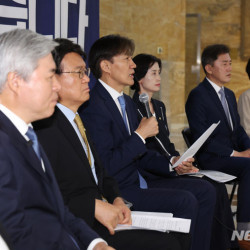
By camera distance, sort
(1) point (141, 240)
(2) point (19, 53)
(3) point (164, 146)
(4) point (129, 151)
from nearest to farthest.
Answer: (2) point (19, 53), (1) point (141, 240), (4) point (129, 151), (3) point (164, 146)

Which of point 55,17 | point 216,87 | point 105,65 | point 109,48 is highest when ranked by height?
point 55,17

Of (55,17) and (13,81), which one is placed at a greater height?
(55,17)

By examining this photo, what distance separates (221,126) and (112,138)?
1.64 m

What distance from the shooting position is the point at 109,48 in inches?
122

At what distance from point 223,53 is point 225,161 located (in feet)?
3.85

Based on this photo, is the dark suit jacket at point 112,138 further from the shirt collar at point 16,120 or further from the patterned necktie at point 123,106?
the shirt collar at point 16,120

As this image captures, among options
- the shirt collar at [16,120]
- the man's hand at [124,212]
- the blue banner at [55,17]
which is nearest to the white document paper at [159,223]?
the man's hand at [124,212]

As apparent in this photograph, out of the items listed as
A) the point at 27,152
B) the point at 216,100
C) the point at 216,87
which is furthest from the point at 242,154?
the point at 27,152

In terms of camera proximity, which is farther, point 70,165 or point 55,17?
point 55,17

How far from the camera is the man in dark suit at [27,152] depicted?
1435 mm

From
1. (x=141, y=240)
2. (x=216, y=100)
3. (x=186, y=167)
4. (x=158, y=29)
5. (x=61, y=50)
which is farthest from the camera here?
(x=158, y=29)

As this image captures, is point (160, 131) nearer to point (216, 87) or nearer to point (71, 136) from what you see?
point (216, 87)

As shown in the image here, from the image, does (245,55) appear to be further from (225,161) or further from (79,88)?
(79,88)

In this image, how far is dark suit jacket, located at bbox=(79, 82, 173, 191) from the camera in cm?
273
